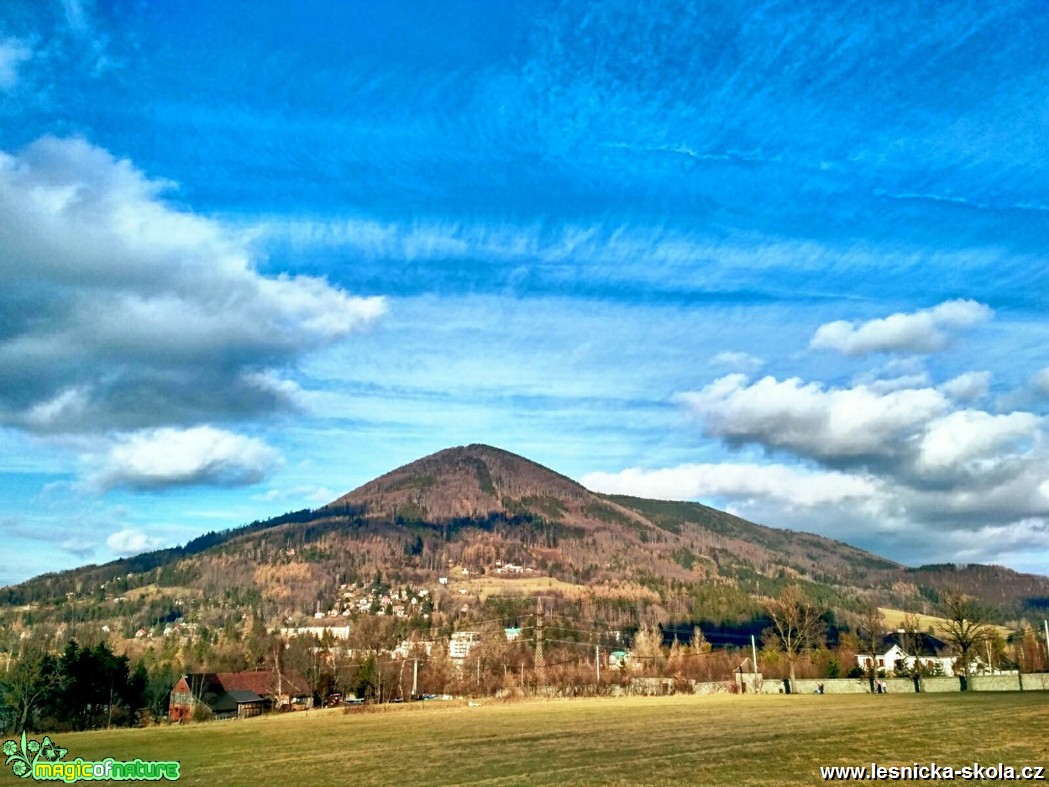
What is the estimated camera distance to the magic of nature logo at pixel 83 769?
29375mm

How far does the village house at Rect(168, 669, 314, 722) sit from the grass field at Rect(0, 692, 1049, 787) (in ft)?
201

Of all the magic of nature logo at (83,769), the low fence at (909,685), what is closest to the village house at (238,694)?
the low fence at (909,685)

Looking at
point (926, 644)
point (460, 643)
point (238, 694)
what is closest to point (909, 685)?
point (238, 694)

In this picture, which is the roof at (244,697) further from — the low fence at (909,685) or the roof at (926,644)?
the roof at (926,644)

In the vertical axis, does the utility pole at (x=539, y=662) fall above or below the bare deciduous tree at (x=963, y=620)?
below

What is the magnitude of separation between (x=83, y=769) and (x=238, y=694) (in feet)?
310

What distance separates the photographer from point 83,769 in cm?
3225

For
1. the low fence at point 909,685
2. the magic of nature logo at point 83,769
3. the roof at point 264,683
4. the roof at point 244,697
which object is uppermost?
the magic of nature logo at point 83,769

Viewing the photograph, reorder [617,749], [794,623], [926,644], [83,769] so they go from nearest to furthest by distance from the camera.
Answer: [617,749]
[83,769]
[794,623]
[926,644]

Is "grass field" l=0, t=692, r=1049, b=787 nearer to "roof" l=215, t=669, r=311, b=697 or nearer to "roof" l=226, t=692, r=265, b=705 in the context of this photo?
"roof" l=226, t=692, r=265, b=705

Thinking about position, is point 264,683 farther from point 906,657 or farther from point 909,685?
point 906,657

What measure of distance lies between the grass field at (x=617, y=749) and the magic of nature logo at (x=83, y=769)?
768mm

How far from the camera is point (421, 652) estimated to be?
137875mm

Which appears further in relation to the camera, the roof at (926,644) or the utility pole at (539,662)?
the roof at (926,644)
